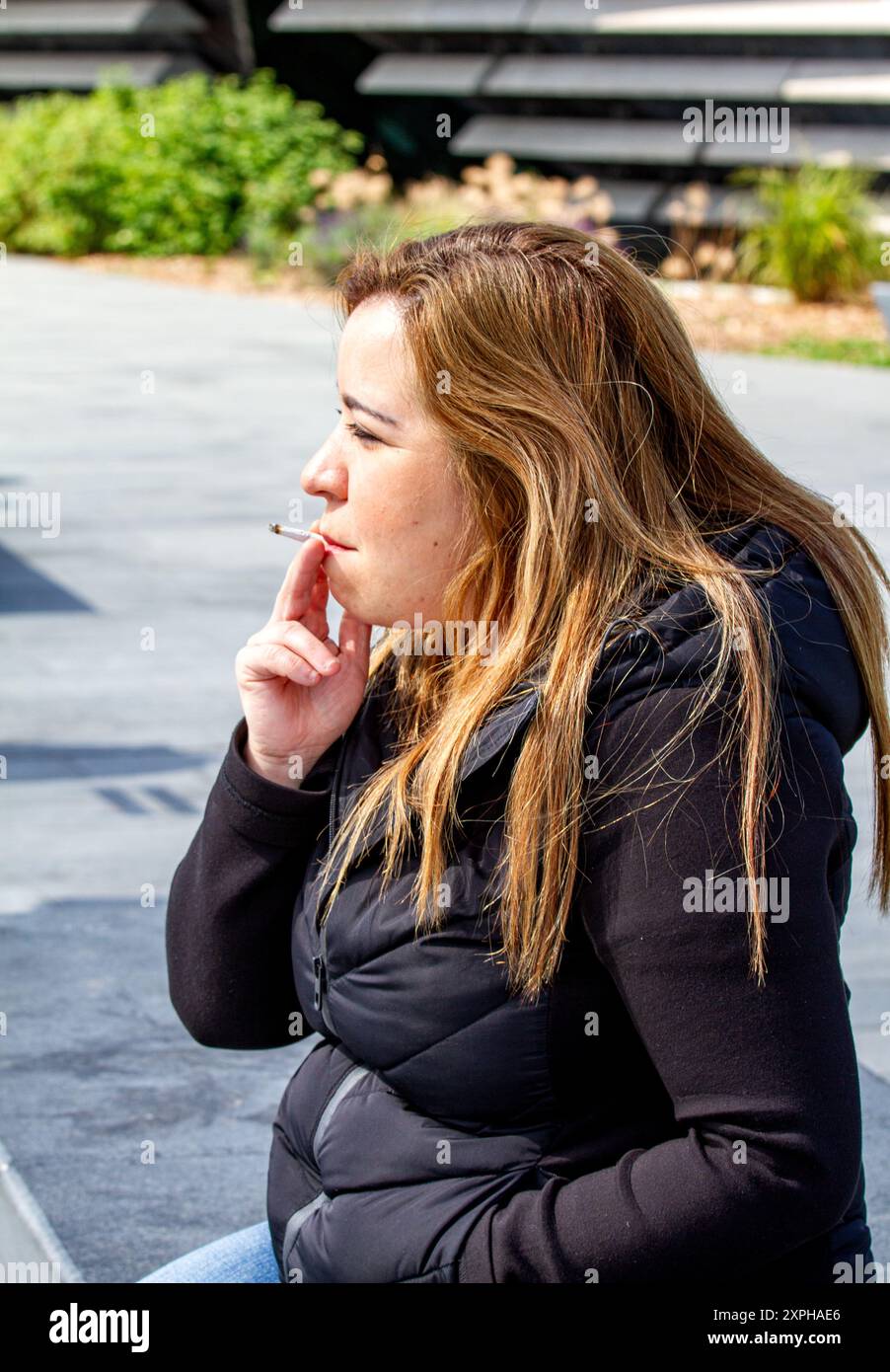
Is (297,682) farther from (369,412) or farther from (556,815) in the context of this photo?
(556,815)

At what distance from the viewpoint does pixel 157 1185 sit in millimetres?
3393

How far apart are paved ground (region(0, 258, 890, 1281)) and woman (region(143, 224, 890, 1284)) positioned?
0.73 metres

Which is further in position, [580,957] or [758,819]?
[580,957]

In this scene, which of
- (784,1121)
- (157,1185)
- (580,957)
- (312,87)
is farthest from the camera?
(312,87)

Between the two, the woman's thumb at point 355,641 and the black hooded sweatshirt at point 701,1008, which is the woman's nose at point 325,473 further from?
the black hooded sweatshirt at point 701,1008

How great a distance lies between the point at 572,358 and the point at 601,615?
0.27 meters

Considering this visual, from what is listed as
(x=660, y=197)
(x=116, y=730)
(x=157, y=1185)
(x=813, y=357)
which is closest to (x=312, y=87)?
(x=660, y=197)

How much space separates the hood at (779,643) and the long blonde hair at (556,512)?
0.6 inches

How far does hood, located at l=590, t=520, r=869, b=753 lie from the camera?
161 centimetres

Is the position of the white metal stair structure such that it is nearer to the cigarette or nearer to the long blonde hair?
the cigarette

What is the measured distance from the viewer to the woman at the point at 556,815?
154 cm

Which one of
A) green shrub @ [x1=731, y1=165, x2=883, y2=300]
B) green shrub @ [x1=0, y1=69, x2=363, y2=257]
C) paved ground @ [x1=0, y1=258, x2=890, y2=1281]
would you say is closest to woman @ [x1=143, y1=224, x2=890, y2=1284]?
paved ground @ [x1=0, y1=258, x2=890, y2=1281]

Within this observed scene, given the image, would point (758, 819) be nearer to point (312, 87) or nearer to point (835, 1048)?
point (835, 1048)
